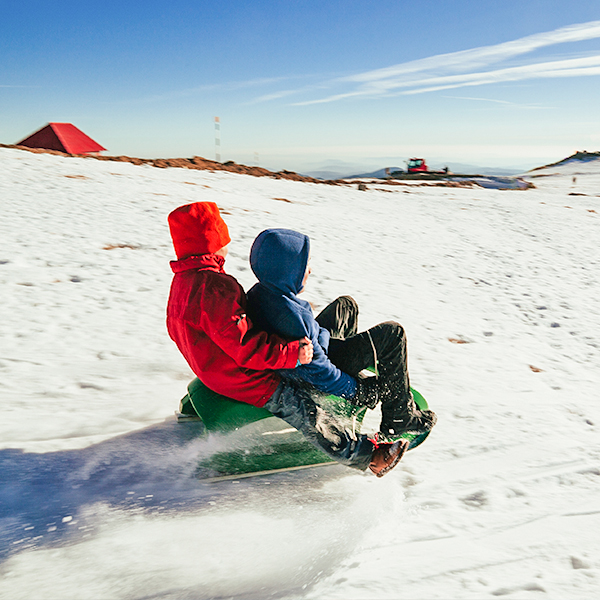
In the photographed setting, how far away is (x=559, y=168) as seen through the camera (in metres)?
35.8

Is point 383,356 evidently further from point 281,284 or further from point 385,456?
point 281,284

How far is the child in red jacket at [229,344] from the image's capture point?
210 centimetres

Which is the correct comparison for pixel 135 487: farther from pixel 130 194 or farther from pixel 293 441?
pixel 130 194

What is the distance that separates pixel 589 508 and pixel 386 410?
1250mm

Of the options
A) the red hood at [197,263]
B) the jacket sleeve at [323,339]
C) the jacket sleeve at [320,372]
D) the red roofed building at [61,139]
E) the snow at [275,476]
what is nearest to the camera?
the snow at [275,476]

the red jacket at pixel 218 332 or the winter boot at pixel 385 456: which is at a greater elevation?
the red jacket at pixel 218 332

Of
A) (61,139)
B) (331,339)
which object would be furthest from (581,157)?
(331,339)

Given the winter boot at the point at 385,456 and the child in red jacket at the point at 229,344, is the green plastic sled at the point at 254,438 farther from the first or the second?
the winter boot at the point at 385,456

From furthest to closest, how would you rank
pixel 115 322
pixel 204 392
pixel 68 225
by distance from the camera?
pixel 68 225 → pixel 115 322 → pixel 204 392

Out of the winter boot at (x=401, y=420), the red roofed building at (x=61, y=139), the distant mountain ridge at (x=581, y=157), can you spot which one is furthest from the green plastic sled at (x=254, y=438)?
the distant mountain ridge at (x=581, y=157)

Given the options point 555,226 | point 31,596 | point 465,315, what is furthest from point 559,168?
point 31,596

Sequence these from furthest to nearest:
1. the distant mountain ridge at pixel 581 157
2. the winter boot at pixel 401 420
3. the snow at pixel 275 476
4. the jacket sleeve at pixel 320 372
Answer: the distant mountain ridge at pixel 581 157
the winter boot at pixel 401 420
the jacket sleeve at pixel 320 372
the snow at pixel 275 476

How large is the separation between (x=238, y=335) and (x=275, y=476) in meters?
0.99

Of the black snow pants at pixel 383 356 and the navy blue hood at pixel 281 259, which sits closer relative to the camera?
the navy blue hood at pixel 281 259
